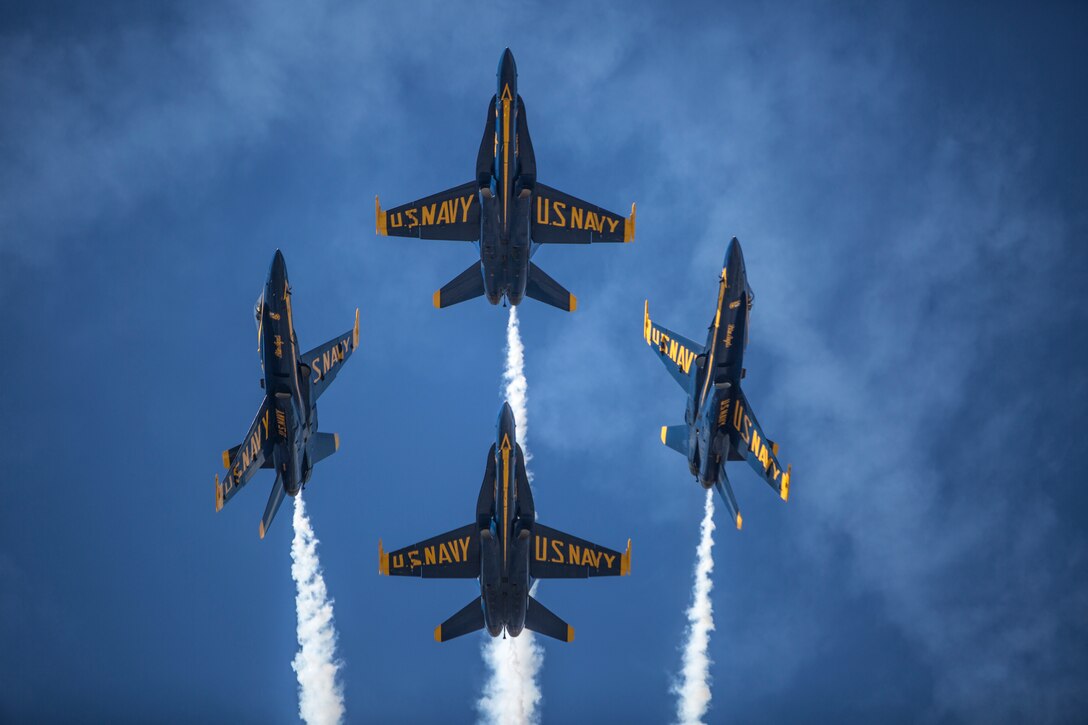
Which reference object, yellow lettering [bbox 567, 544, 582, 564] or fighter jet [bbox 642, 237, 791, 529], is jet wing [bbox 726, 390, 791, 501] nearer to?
fighter jet [bbox 642, 237, 791, 529]

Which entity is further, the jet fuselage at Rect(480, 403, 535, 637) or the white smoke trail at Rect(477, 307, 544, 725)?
the white smoke trail at Rect(477, 307, 544, 725)

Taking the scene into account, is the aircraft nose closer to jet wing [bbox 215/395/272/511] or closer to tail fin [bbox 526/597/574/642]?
jet wing [bbox 215/395/272/511]

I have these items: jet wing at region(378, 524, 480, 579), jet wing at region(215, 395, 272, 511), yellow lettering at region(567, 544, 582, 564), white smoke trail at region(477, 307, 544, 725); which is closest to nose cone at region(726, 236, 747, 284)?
yellow lettering at region(567, 544, 582, 564)

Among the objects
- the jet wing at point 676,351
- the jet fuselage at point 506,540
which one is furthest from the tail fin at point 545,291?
the jet fuselage at point 506,540

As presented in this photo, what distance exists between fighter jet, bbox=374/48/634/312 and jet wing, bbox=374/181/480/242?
0.04m

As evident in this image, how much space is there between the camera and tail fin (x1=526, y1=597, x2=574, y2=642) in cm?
5459

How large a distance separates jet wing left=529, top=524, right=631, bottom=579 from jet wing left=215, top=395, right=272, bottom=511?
1128 centimetres

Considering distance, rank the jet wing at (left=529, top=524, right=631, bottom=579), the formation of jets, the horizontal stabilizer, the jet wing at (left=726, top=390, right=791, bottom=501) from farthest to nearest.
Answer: the horizontal stabilizer, the jet wing at (left=529, top=524, right=631, bottom=579), the jet wing at (left=726, top=390, right=791, bottom=501), the formation of jets

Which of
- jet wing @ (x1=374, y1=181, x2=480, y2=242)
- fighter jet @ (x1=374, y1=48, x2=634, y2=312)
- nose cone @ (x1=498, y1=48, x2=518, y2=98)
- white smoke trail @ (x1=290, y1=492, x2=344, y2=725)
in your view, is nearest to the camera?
nose cone @ (x1=498, y1=48, x2=518, y2=98)

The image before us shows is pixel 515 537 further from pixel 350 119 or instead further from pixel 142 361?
pixel 350 119

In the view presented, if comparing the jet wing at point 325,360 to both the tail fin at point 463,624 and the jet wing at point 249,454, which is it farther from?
the tail fin at point 463,624

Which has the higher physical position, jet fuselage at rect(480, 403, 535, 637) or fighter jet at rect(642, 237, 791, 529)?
fighter jet at rect(642, 237, 791, 529)

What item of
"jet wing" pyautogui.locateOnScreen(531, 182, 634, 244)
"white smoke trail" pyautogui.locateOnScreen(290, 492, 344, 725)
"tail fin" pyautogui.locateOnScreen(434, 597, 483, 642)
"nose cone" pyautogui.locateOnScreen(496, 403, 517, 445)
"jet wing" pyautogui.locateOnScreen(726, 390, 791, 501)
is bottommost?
"tail fin" pyautogui.locateOnScreen(434, 597, 483, 642)

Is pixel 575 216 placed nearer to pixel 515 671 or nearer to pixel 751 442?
pixel 751 442
